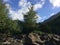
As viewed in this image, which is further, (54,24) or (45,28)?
(54,24)

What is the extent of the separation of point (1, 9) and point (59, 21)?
52.3 meters

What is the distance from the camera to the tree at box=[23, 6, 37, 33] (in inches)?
2599

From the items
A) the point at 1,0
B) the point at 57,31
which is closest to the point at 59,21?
the point at 57,31

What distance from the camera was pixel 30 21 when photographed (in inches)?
2598

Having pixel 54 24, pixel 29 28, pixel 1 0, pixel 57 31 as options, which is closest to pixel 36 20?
pixel 29 28

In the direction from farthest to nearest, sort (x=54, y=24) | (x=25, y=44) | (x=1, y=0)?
(x=54, y=24), (x=25, y=44), (x=1, y=0)

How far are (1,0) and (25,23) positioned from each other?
108ft

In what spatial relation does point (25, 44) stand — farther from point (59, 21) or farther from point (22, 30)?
point (59, 21)

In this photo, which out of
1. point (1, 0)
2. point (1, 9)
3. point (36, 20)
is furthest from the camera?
point (36, 20)

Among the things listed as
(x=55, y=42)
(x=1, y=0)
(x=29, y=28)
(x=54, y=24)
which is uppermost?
(x=54, y=24)

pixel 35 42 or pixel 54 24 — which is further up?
pixel 54 24

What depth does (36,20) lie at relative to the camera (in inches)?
2633

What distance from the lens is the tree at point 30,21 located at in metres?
66.0

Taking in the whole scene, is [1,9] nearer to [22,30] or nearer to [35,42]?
[35,42]
